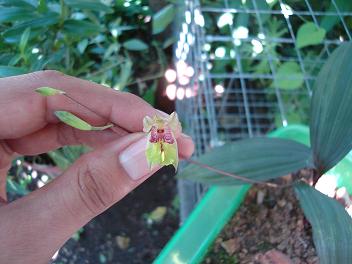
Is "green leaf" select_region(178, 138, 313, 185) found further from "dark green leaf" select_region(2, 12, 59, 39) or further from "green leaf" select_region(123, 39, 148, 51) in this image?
"green leaf" select_region(123, 39, 148, 51)

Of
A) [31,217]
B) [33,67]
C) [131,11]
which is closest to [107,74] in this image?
[131,11]

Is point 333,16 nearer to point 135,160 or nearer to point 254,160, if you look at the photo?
point 254,160

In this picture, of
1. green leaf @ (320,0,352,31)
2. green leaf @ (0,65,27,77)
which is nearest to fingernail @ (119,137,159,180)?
green leaf @ (0,65,27,77)

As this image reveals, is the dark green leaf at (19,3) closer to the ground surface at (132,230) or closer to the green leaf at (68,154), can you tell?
the green leaf at (68,154)

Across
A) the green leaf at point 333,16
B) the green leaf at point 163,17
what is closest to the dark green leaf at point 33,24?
the green leaf at point 163,17

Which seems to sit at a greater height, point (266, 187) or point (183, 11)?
point (183, 11)

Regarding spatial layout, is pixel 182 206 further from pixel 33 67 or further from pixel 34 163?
pixel 33 67
